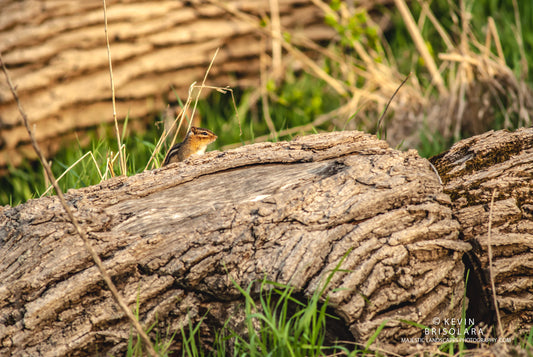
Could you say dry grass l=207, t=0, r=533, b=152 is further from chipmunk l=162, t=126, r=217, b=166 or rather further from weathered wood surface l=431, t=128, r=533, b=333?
weathered wood surface l=431, t=128, r=533, b=333

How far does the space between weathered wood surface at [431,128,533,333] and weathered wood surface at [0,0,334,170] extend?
352cm

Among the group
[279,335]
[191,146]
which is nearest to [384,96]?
[191,146]

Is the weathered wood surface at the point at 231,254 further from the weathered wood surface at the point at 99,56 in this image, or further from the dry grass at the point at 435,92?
the weathered wood surface at the point at 99,56

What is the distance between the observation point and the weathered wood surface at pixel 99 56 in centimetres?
541

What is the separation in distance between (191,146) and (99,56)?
6.33 ft

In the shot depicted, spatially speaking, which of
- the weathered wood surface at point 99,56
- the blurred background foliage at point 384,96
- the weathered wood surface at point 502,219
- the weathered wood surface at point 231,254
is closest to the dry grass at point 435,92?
the blurred background foliage at point 384,96

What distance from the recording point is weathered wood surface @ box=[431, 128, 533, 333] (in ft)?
8.82

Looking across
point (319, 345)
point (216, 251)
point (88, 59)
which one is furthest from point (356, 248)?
point (88, 59)

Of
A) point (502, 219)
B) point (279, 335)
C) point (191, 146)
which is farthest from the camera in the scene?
point (191, 146)

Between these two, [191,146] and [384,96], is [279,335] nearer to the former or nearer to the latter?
[191,146]

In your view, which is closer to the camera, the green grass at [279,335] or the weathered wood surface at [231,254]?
the green grass at [279,335]

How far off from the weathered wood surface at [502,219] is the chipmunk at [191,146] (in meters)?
2.19

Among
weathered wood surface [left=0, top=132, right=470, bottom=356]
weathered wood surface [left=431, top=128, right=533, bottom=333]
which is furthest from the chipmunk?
weathered wood surface [left=431, top=128, right=533, bottom=333]

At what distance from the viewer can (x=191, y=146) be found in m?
4.52
